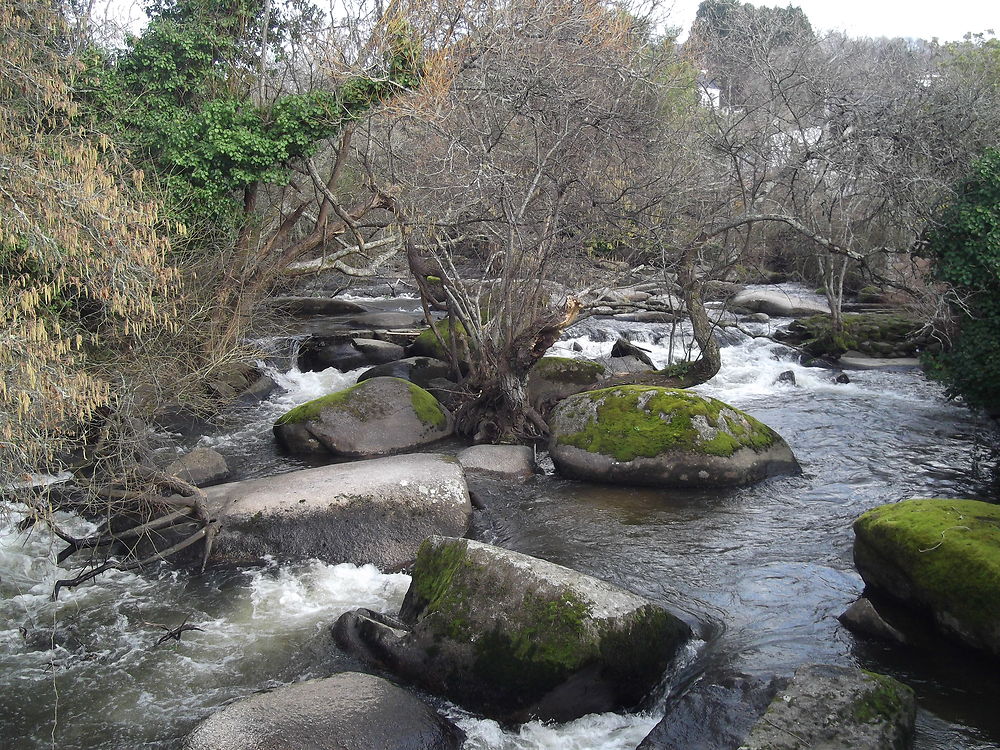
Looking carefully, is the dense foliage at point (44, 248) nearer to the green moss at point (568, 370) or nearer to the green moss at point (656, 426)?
the green moss at point (656, 426)

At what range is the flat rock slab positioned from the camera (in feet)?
58.2

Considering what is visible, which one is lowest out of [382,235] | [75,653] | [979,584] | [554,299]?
[75,653]

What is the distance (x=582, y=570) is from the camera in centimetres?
833

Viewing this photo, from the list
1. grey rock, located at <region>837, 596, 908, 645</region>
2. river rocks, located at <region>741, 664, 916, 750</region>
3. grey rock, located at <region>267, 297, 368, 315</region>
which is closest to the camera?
river rocks, located at <region>741, 664, 916, 750</region>

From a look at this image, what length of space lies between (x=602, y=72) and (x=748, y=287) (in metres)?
12.5

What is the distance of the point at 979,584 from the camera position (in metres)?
6.54

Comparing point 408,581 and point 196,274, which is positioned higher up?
point 196,274

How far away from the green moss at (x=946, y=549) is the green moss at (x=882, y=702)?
1.34 meters

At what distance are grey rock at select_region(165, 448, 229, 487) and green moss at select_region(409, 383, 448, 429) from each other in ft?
10.2

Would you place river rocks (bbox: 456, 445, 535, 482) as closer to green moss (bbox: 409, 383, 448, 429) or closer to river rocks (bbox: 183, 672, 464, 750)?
green moss (bbox: 409, 383, 448, 429)

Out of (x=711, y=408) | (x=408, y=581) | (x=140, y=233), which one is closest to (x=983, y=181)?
(x=711, y=408)

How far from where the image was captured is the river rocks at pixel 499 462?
37.1 ft

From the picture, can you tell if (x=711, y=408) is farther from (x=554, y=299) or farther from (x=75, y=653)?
(x=75, y=653)

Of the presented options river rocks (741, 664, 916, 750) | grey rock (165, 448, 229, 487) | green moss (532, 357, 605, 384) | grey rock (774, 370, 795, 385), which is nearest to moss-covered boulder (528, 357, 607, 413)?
green moss (532, 357, 605, 384)
